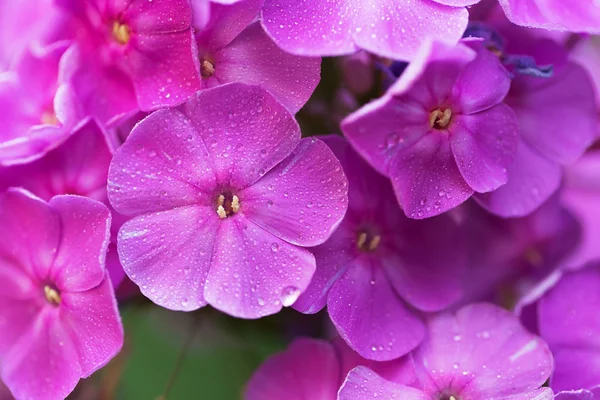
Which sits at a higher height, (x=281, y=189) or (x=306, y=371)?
(x=281, y=189)

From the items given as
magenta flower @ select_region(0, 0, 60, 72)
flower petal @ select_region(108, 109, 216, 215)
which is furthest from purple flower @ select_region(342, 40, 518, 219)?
magenta flower @ select_region(0, 0, 60, 72)

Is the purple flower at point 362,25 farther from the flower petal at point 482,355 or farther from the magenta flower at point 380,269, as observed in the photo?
the flower petal at point 482,355

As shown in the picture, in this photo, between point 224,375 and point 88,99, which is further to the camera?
point 224,375

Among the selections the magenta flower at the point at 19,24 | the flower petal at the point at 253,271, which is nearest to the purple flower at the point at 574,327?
the flower petal at the point at 253,271

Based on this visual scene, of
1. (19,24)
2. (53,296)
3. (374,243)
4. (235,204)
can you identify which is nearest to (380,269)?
(374,243)

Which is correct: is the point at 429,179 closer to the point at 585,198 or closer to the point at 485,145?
the point at 485,145

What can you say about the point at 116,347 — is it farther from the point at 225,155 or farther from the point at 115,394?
the point at 115,394

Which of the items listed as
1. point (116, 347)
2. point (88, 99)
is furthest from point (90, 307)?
point (88, 99)
